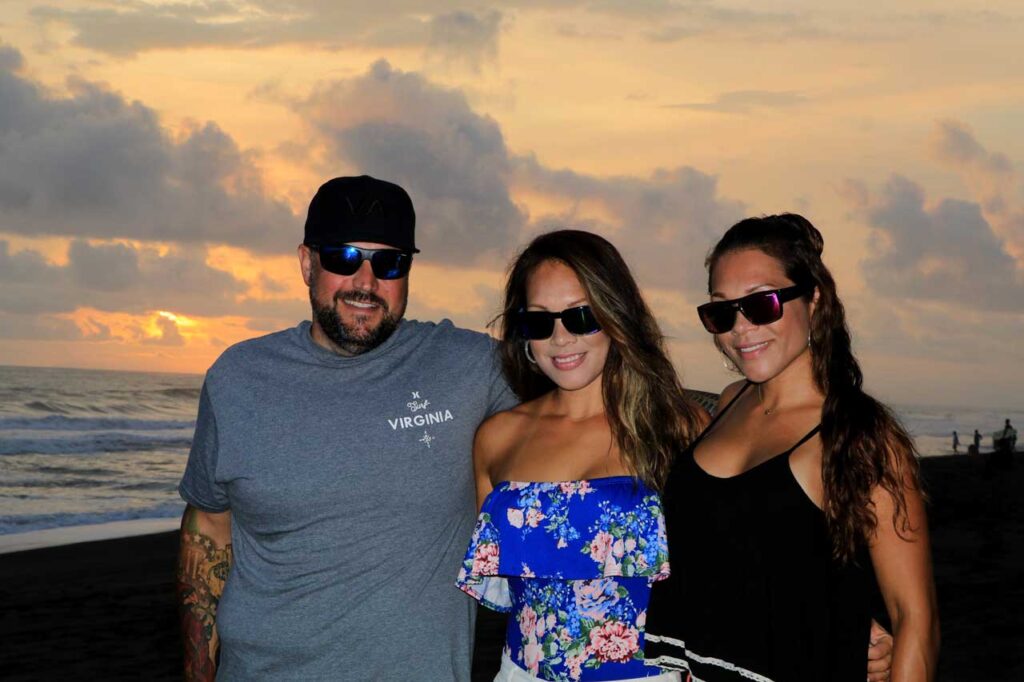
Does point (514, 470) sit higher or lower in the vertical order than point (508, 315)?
lower

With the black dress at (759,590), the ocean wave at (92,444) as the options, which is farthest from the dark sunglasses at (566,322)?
the ocean wave at (92,444)

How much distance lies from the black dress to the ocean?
11650 mm

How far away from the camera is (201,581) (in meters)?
5.03

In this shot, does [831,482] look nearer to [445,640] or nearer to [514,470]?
[514,470]

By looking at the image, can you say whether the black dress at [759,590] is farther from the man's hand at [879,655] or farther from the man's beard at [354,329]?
the man's beard at [354,329]

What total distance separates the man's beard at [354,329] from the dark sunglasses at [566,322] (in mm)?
579

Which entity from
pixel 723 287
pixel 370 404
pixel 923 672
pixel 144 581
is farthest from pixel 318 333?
pixel 144 581

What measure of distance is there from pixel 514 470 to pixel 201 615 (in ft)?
5.36

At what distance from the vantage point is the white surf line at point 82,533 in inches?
648

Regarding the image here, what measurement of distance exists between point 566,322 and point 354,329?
0.85m

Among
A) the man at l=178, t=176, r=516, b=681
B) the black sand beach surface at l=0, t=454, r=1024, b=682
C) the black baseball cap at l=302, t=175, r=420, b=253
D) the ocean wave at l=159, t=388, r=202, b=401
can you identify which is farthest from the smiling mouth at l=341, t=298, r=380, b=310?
the ocean wave at l=159, t=388, r=202, b=401

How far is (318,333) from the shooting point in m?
4.73

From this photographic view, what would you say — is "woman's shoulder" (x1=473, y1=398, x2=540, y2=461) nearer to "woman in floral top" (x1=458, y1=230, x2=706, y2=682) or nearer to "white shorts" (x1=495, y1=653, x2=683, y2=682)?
"woman in floral top" (x1=458, y1=230, x2=706, y2=682)

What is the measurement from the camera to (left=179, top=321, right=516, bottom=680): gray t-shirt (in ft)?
14.1
